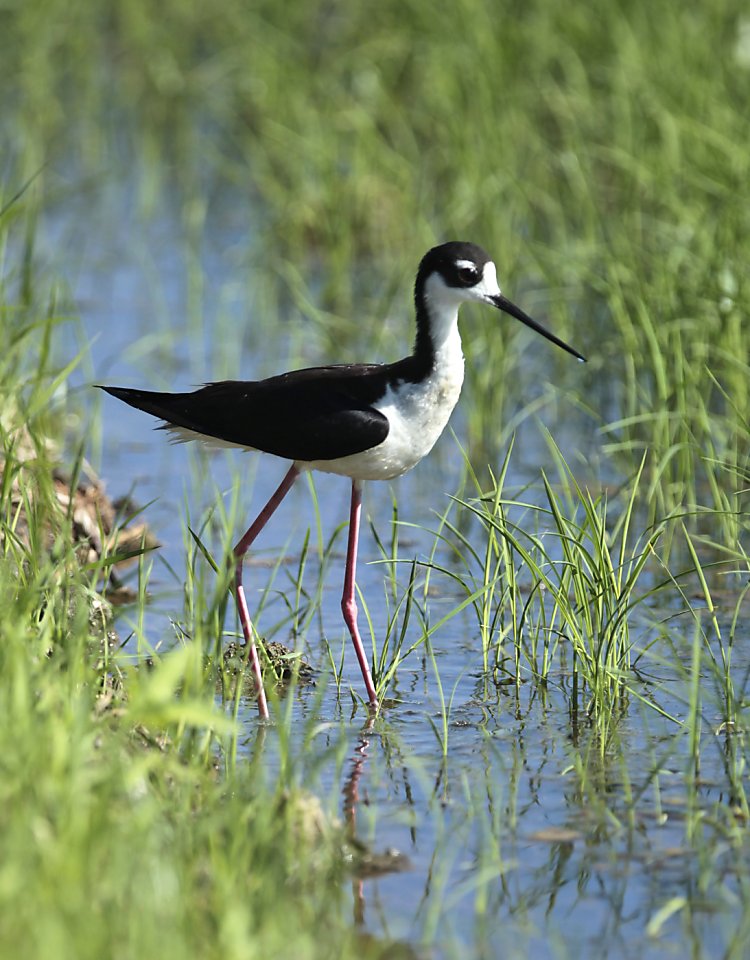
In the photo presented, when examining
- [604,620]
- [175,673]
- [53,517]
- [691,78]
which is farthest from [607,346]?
[175,673]

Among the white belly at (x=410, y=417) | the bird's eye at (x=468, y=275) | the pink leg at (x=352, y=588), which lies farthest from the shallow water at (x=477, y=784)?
the bird's eye at (x=468, y=275)

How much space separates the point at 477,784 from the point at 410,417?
107 centimetres

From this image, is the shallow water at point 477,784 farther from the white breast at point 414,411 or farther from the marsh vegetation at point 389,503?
the white breast at point 414,411

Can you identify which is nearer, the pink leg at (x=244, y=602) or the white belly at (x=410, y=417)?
the pink leg at (x=244, y=602)

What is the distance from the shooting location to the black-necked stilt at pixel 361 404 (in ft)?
16.5

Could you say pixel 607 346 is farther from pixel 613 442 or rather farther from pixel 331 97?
pixel 331 97

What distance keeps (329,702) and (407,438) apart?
0.82 metres

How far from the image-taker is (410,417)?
504 centimetres

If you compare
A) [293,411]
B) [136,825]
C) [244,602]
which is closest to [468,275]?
[293,411]

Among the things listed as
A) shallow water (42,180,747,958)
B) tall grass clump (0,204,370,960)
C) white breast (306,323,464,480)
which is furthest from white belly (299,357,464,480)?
tall grass clump (0,204,370,960)

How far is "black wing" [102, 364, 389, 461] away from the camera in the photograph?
197 inches

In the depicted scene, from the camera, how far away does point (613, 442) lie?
750 cm

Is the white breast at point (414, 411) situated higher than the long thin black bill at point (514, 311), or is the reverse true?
the long thin black bill at point (514, 311)

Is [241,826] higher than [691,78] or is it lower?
lower
